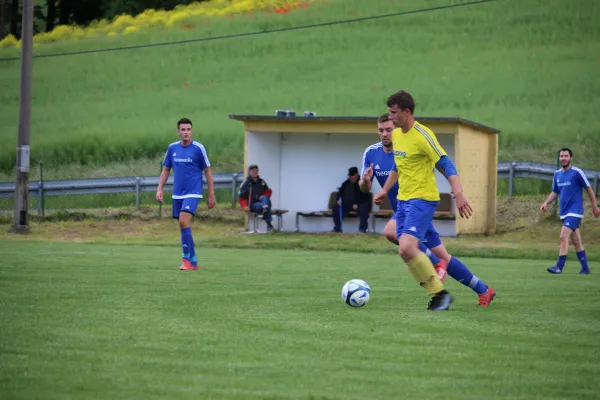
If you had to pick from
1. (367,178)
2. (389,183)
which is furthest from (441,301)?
(367,178)

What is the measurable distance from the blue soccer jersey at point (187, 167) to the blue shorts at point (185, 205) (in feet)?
0.19

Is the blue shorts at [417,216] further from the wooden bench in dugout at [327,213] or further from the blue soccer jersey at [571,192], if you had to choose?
the wooden bench in dugout at [327,213]

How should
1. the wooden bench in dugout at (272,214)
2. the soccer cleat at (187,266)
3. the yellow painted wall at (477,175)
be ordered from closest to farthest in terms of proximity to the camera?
the soccer cleat at (187,266) → the yellow painted wall at (477,175) → the wooden bench in dugout at (272,214)

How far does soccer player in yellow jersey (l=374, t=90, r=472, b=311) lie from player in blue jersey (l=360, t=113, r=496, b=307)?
0.43 m

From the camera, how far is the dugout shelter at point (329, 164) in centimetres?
2564

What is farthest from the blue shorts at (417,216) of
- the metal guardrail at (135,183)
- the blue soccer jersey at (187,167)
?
the metal guardrail at (135,183)

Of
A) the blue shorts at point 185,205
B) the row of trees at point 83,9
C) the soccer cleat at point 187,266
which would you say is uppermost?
the row of trees at point 83,9

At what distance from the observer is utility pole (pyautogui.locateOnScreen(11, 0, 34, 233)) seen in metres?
25.2

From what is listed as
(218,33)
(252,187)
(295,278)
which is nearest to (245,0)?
(218,33)

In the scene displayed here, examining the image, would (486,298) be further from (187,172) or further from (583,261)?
(583,261)

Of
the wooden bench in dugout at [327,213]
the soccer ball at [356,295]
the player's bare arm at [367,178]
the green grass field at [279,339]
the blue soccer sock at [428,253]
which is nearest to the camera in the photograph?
the green grass field at [279,339]

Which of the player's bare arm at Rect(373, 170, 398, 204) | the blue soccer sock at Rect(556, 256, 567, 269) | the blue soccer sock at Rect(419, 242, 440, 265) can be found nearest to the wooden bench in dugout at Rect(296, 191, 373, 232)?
the blue soccer sock at Rect(556, 256, 567, 269)

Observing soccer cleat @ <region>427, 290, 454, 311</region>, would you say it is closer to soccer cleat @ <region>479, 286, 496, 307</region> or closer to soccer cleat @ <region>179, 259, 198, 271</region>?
soccer cleat @ <region>479, 286, 496, 307</region>

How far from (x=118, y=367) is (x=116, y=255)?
11.4m
